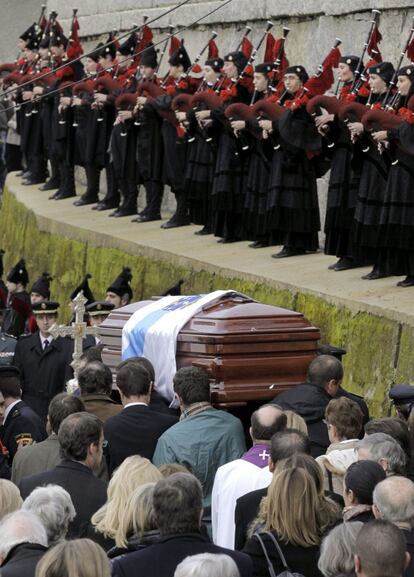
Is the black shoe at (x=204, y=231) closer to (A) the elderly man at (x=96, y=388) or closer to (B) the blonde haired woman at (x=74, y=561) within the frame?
(A) the elderly man at (x=96, y=388)

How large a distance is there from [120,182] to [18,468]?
1077 cm

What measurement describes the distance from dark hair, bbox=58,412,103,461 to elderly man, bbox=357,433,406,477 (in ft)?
3.56

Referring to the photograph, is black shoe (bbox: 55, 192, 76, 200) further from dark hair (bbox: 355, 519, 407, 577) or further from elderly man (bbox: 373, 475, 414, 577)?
dark hair (bbox: 355, 519, 407, 577)

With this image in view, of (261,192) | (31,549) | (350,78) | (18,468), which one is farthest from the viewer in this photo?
(261,192)

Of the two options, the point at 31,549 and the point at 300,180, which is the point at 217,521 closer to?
the point at 31,549

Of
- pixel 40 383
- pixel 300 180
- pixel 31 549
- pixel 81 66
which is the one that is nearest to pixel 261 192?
pixel 300 180

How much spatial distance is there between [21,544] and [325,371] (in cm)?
300

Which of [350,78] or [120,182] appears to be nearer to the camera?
[350,78]

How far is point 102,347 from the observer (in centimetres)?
988

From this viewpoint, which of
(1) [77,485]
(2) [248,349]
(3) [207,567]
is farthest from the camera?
(2) [248,349]

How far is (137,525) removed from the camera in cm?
583

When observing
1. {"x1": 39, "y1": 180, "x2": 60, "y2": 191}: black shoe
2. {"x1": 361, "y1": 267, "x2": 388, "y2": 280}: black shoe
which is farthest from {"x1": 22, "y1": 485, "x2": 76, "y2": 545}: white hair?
{"x1": 39, "y1": 180, "x2": 60, "y2": 191}: black shoe

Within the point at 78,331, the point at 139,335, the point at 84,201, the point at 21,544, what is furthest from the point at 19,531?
the point at 84,201

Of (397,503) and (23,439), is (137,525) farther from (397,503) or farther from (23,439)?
(23,439)
